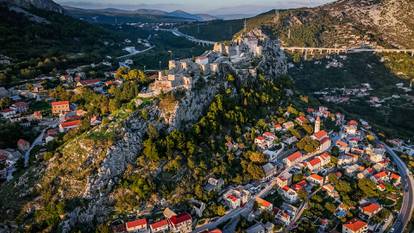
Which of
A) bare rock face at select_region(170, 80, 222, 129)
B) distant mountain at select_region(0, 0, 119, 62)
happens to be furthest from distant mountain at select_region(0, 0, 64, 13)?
bare rock face at select_region(170, 80, 222, 129)

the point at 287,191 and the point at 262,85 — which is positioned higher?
the point at 262,85

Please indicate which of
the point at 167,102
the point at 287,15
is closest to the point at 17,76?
the point at 167,102

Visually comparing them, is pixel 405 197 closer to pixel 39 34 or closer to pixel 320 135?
pixel 320 135

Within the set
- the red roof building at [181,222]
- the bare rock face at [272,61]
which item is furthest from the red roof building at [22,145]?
the bare rock face at [272,61]

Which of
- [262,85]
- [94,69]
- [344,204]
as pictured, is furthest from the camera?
[94,69]

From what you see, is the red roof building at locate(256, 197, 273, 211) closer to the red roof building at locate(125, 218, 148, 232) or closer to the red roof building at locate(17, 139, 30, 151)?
the red roof building at locate(125, 218, 148, 232)

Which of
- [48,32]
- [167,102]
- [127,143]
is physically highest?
[48,32]

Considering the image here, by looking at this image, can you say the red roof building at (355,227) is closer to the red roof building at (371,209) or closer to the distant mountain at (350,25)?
the red roof building at (371,209)

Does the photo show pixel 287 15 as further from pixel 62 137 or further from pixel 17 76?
pixel 62 137
